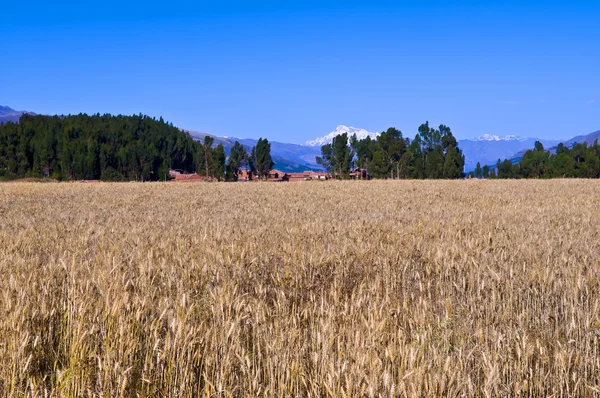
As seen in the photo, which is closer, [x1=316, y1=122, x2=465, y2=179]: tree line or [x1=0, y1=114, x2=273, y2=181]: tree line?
[x1=316, y1=122, x2=465, y2=179]: tree line

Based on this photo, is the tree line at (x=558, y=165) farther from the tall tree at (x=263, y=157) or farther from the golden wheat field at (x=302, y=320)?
the golden wheat field at (x=302, y=320)

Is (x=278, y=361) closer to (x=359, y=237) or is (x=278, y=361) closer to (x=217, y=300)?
(x=217, y=300)

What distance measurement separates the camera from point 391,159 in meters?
102

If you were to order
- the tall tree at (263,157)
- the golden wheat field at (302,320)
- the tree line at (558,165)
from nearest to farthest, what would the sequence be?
the golden wheat field at (302,320), the tree line at (558,165), the tall tree at (263,157)

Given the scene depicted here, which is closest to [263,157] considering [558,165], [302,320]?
[558,165]

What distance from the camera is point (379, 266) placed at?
18.1 ft

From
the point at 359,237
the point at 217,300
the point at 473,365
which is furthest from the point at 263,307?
the point at 359,237

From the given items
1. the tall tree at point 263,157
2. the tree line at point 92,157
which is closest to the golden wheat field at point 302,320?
the tree line at point 92,157

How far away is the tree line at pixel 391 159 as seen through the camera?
9681 cm

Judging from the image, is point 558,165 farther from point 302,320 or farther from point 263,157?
point 302,320

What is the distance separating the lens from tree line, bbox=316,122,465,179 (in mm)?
96812

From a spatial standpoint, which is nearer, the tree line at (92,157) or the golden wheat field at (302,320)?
the golden wheat field at (302,320)

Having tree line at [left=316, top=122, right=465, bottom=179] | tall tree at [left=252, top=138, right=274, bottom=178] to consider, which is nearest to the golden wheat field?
tree line at [left=316, top=122, right=465, bottom=179]

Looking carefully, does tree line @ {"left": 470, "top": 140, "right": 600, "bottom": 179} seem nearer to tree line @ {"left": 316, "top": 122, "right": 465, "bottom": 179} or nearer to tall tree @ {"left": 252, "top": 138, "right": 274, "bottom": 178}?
tree line @ {"left": 316, "top": 122, "right": 465, "bottom": 179}
